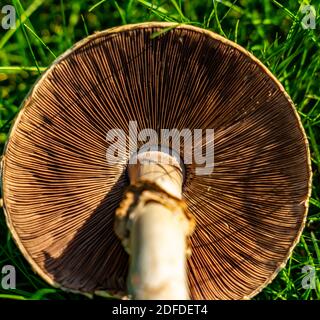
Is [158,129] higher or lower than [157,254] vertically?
higher

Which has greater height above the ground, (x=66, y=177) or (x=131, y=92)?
(x=131, y=92)

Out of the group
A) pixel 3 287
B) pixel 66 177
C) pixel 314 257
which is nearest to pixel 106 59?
pixel 66 177

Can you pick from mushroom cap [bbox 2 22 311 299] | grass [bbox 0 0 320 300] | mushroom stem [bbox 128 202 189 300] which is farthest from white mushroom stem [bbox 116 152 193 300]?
grass [bbox 0 0 320 300]

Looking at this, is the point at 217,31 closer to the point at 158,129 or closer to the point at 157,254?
the point at 158,129

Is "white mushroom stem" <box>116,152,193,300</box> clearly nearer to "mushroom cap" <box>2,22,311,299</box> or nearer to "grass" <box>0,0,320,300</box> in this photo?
"mushroom cap" <box>2,22,311,299</box>

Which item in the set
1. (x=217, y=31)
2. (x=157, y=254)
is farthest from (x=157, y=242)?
(x=217, y=31)

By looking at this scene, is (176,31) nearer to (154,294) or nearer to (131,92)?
(131,92)

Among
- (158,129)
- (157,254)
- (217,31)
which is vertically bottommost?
(157,254)
